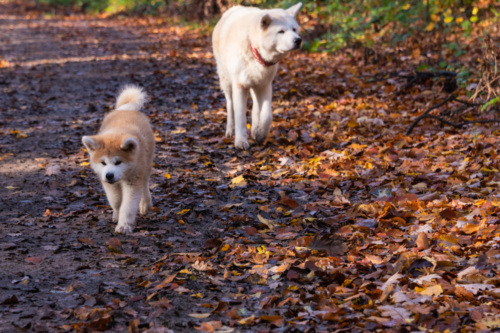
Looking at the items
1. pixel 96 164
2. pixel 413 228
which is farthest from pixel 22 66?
pixel 413 228

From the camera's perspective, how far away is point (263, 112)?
286 inches

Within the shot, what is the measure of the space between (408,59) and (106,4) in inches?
963

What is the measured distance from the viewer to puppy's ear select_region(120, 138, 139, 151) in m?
4.58

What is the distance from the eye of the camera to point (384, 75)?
33.5 feet

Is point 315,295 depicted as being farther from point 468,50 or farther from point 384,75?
point 468,50

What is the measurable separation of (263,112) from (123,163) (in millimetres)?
Answer: 3078

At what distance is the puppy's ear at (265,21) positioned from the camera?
6.44 m

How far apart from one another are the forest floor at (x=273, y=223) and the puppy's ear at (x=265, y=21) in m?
1.79

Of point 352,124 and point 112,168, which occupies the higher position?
point 112,168

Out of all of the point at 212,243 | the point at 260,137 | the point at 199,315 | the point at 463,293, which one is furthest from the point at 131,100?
the point at 463,293

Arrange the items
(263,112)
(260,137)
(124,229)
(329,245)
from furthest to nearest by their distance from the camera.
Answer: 1. (260,137)
2. (263,112)
3. (124,229)
4. (329,245)

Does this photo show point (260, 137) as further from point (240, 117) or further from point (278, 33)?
point (278, 33)

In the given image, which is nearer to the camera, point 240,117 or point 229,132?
point 240,117

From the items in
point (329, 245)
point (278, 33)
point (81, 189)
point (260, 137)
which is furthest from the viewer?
point (260, 137)
